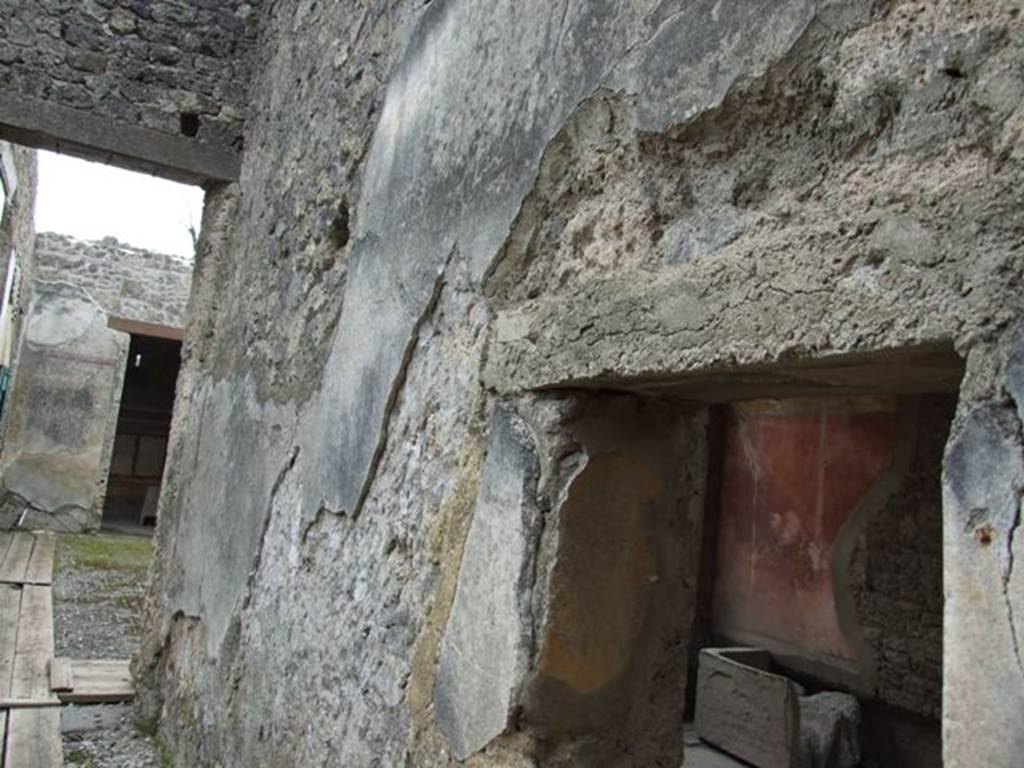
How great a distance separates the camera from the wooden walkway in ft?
10.1

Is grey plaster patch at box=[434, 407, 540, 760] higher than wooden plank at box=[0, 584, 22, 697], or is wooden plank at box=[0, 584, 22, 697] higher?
grey plaster patch at box=[434, 407, 540, 760]

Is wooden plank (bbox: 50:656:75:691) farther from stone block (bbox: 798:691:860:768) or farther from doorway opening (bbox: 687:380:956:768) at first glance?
stone block (bbox: 798:691:860:768)

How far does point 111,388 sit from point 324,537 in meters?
9.31

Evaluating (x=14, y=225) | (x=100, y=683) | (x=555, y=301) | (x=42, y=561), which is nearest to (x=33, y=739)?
(x=100, y=683)

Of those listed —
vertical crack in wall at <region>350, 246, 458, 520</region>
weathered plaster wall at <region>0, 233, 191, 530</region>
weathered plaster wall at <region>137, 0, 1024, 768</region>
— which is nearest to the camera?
weathered plaster wall at <region>137, 0, 1024, 768</region>

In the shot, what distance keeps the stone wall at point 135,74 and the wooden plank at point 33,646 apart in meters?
2.16

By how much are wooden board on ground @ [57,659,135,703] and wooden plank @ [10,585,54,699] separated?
0.10 m

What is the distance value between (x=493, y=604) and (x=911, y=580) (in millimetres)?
3035

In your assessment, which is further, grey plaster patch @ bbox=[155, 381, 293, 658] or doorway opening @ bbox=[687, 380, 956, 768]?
doorway opening @ bbox=[687, 380, 956, 768]

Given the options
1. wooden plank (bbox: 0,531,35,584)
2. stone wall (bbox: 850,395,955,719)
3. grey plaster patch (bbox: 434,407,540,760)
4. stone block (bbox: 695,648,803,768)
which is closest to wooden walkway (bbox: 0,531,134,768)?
wooden plank (bbox: 0,531,35,584)

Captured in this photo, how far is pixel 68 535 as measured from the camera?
9.45 m

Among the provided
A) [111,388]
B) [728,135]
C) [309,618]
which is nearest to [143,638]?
[309,618]

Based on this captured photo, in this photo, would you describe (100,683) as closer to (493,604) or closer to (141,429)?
(493,604)

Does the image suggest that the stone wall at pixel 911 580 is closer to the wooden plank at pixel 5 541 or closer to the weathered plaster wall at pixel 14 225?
the wooden plank at pixel 5 541
